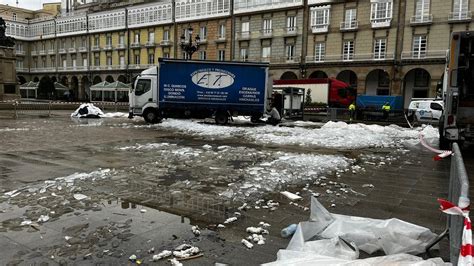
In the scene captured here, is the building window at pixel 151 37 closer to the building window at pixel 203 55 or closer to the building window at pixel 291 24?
the building window at pixel 203 55

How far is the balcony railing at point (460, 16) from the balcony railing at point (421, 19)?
1.67m

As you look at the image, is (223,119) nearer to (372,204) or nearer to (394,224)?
(372,204)

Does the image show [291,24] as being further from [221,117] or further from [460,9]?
[221,117]

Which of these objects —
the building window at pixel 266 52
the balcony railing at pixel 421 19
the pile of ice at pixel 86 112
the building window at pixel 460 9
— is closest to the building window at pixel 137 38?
the building window at pixel 266 52

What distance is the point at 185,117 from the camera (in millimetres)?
20500

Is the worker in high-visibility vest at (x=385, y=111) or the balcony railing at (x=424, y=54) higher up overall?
the balcony railing at (x=424, y=54)

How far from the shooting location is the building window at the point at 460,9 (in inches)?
1380

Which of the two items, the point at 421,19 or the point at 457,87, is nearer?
the point at 457,87

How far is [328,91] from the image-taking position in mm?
34844

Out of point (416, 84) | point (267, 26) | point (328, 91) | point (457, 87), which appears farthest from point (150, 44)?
point (457, 87)

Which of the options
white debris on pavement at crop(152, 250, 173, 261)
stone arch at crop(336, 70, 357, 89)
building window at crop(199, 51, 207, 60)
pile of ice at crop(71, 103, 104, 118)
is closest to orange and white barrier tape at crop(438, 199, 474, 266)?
white debris on pavement at crop(152, 250, 173, 261)

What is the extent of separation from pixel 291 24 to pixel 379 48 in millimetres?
10579

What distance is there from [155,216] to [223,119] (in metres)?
15.7

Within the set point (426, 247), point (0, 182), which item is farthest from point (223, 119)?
point (426, 247)
